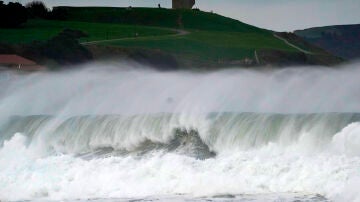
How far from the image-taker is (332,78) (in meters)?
24.2

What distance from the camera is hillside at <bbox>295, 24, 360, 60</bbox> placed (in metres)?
58.1

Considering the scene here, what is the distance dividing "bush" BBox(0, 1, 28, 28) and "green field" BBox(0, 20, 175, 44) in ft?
1.75

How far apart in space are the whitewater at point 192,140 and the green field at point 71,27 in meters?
35.7

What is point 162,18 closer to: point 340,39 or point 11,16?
point 11,16

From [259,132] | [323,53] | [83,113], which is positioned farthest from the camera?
[323,53]

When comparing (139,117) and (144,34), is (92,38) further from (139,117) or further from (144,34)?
(139,117)

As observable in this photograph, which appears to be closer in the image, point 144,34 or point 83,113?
point 83,113

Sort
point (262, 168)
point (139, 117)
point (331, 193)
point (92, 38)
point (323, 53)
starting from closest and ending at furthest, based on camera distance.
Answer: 1. point (331, 193)
2. point (262, 168)
3. point (139, 117)
4. point (323, 53)
5. point (92, 38)

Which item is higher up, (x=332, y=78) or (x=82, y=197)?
(x=332, y=78)

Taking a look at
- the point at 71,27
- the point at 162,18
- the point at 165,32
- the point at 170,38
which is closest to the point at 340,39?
the point at 170,38

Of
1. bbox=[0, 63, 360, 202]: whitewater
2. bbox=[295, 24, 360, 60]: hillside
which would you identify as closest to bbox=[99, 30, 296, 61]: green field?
bbox=[295, 24, 360, 60]: hillside

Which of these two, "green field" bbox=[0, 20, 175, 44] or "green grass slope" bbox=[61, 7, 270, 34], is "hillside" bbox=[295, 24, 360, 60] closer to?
"green grass slope" bbox=[61, 7, 270, 34]

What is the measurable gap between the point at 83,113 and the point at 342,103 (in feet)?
22.9

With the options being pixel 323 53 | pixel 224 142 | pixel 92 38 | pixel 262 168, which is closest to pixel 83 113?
pixel 224 142
